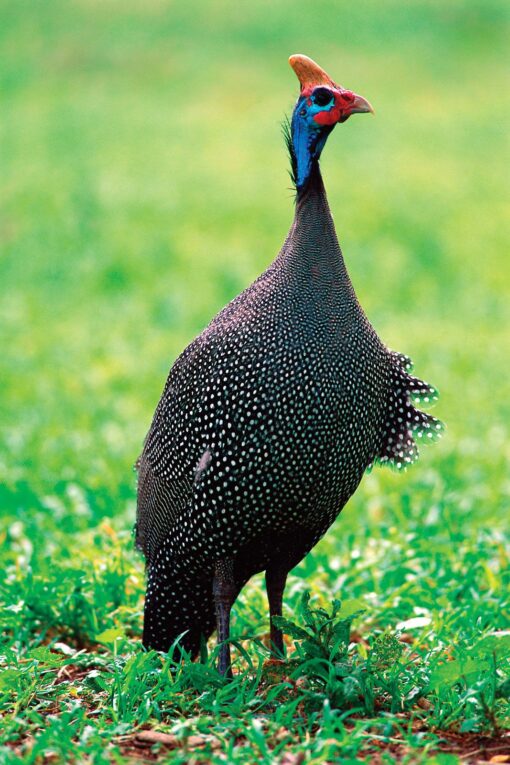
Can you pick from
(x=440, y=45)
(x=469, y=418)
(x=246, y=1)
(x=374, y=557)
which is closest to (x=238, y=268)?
(x=469, y=418)

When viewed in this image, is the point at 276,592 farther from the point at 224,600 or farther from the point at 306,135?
the point at 306,135

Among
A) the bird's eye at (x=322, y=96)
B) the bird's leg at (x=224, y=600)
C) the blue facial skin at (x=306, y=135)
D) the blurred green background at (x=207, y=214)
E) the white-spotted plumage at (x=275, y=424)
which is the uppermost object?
the blurred green background at (x=207, y=214)

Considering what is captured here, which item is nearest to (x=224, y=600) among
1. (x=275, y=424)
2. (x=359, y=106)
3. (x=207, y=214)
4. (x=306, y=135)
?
(x=275, y=424)

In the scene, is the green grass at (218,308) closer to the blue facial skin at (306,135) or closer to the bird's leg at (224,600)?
the bird's leg at (224,600)

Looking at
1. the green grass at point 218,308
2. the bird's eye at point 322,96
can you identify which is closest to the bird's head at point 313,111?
the bird's eye at point 322,96

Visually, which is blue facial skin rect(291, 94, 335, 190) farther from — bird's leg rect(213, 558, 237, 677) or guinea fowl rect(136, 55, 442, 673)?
bird's leg rect(213, 558, 237, 677)

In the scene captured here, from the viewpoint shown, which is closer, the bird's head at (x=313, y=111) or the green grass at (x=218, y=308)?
the green grass at (x=218, y=308)

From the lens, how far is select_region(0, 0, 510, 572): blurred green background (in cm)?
659

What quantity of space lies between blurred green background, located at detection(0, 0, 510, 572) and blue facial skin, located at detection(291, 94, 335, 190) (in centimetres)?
26

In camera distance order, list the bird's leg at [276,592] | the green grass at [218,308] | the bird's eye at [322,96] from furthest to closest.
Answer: the bird's leg at [276,592] < the bird's eye at [322,96] < the green grass at [218,308]

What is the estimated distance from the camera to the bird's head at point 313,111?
3.39m

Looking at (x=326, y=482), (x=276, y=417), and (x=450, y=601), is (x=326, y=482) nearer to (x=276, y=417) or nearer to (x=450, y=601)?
(x=276, y=417)

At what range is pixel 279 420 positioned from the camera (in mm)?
3262

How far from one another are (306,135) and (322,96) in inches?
5.4
